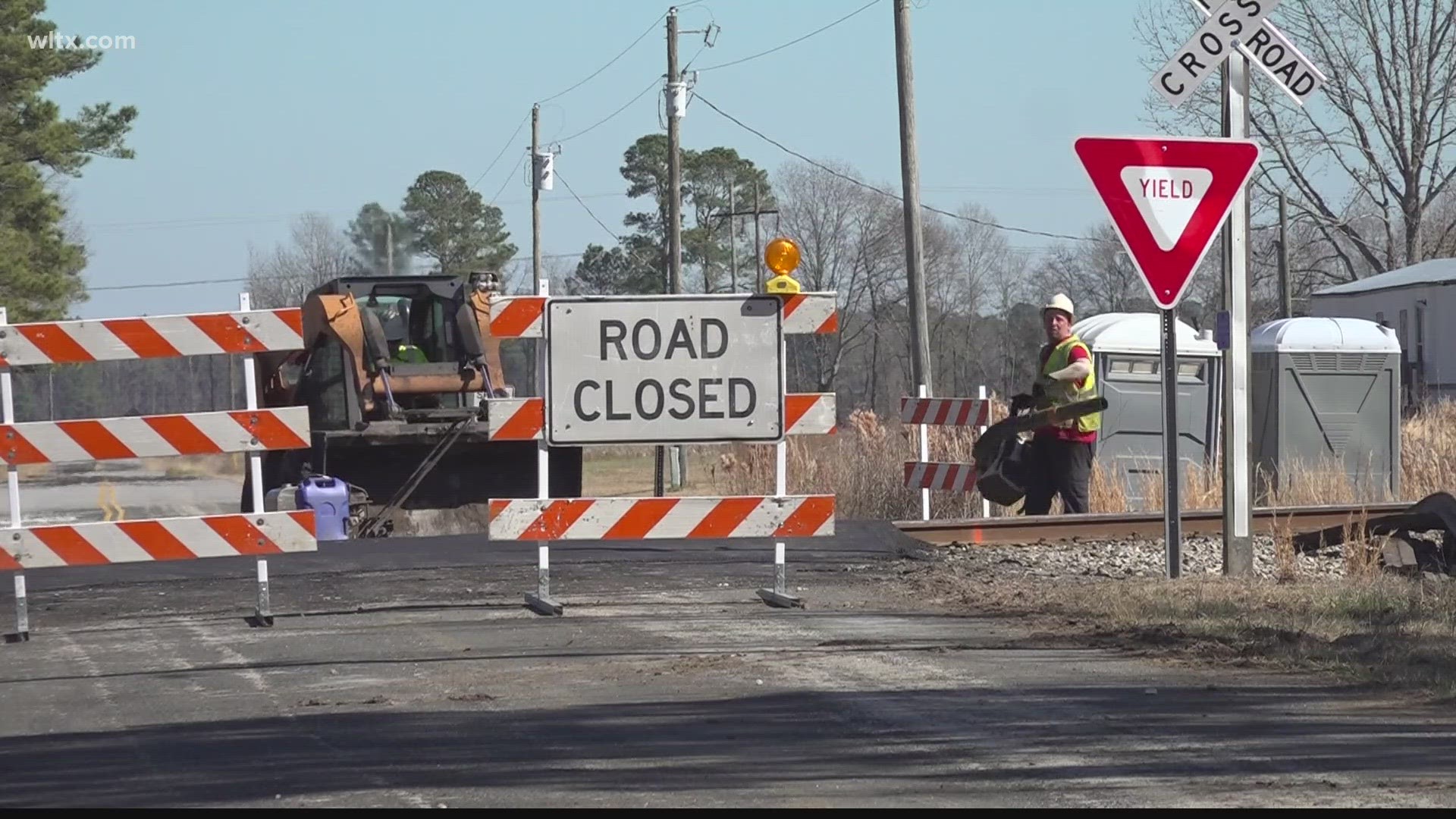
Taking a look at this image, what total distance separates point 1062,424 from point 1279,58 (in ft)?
11.6

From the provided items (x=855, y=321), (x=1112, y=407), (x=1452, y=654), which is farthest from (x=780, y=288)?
(x=855, y=321)

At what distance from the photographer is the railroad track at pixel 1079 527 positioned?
12477mm

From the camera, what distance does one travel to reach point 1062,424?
12758 mm

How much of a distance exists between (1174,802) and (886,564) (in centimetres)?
649

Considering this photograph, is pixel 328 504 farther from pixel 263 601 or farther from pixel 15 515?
pixel 15 515

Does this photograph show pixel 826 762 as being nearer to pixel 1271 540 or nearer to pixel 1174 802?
pixel 1174 802

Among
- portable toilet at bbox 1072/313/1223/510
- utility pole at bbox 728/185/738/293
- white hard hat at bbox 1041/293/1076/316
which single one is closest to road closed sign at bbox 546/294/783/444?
white hard hat at bbox 1041/293/1076/316

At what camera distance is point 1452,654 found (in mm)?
7176

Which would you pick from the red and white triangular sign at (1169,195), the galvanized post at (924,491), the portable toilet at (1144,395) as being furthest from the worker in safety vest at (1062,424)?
the portable toilet at (1144,395)

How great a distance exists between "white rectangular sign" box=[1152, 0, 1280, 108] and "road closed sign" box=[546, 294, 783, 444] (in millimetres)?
2617

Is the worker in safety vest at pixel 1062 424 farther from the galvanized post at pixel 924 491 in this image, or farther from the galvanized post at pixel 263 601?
the galvanized post at pixel 263 601

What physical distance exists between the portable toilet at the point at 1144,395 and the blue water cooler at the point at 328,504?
289 inches

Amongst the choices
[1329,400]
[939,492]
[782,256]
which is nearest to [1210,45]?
[782,256]

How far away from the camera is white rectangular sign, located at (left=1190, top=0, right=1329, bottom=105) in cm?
996
